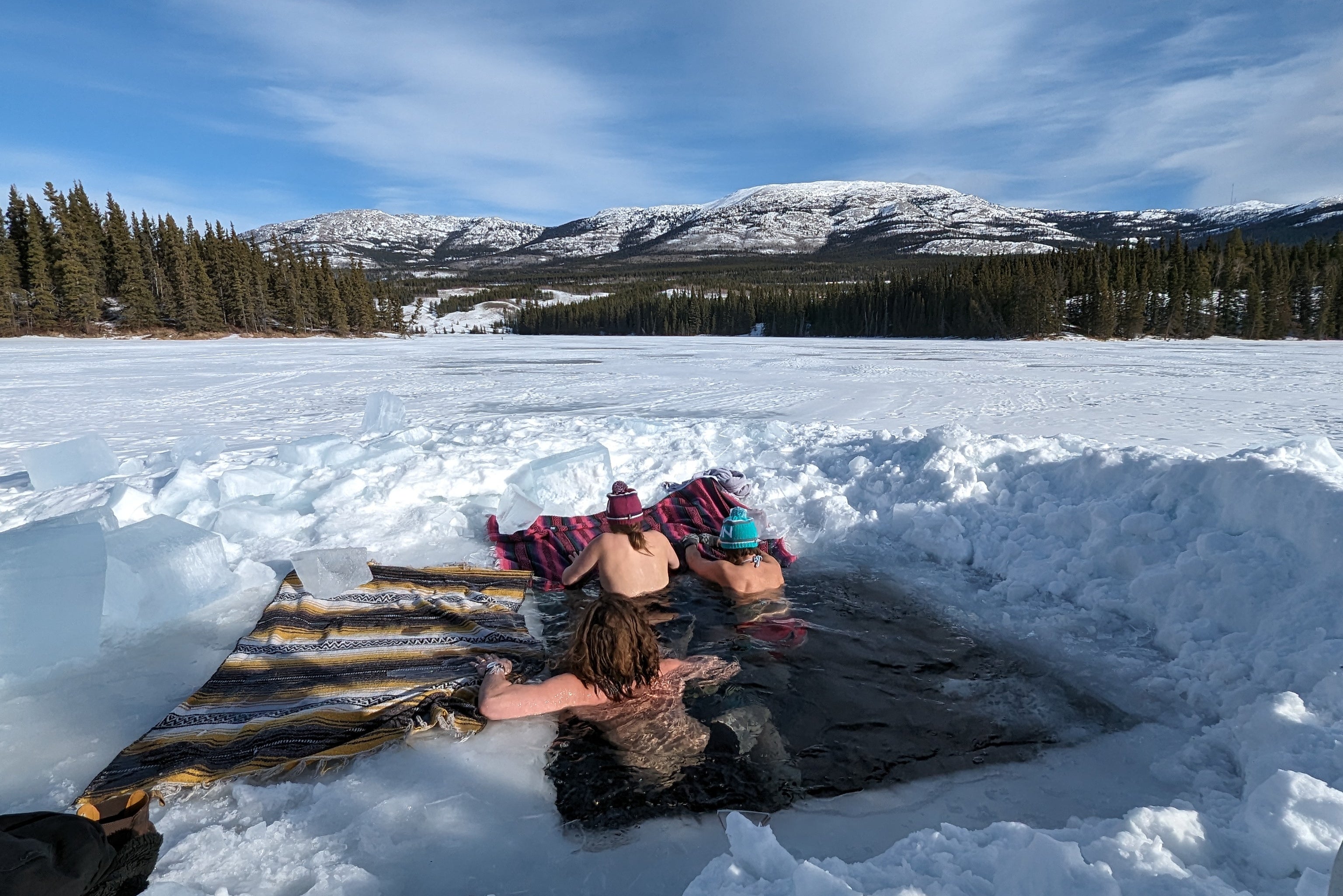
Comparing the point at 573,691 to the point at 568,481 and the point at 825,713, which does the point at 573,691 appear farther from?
the point at 568,481

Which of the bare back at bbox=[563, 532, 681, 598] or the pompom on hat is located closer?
the bare back at bbox=[563, 532, 681, 598]

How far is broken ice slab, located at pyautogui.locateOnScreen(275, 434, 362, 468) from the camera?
22.0 ft

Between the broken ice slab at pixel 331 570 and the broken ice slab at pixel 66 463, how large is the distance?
314 cm

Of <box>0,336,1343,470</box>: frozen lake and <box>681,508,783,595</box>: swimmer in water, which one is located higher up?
<box>0,336,1343,470</box>: frozen lake

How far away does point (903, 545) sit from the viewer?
5.79 metres

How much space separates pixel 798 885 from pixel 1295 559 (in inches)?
145

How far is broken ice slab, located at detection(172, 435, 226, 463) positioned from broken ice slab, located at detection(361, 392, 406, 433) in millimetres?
1632

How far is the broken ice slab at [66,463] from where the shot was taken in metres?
5.95

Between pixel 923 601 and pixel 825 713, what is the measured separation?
171cm

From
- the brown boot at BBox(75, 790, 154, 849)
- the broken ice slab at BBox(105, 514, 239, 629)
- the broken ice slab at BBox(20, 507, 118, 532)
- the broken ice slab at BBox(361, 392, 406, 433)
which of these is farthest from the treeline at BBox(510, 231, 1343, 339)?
the brown boot at BBox(75, 790, 154, 849)

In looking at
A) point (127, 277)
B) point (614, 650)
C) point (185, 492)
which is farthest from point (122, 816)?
point (127, 277)

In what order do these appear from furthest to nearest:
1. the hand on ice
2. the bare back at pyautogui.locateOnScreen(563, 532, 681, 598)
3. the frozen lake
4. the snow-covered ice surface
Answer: the frozen lake → the bare back at pyautogui.locateOnScreen(563, 532, 681, 598) → the hand on ice → the snow-covered ice surface

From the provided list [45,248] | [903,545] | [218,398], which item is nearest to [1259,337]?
[903,545]

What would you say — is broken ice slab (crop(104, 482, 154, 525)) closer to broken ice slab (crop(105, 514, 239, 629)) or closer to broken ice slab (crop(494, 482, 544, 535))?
broken ice slab (crop(105, 514, 239, 629))
